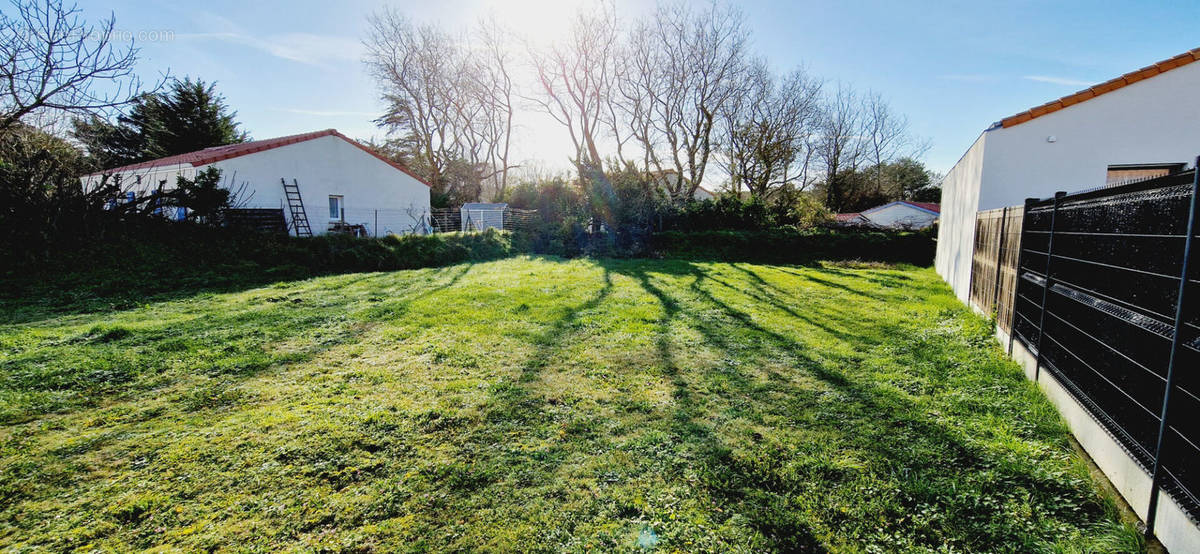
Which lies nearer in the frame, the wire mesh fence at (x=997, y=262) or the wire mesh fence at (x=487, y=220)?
the wire mesh fence at (x=997, y=262)

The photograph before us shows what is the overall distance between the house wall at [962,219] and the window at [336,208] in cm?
2002

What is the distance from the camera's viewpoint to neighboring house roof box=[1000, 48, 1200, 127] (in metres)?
7.69

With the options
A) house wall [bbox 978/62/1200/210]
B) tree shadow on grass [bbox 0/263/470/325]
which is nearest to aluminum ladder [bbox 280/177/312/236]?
tree shadow on grass [bbox 0/263/470/325]

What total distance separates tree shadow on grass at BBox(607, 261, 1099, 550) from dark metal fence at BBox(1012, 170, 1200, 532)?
1.68 feet

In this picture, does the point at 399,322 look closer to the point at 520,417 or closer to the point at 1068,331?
the point at 520,417

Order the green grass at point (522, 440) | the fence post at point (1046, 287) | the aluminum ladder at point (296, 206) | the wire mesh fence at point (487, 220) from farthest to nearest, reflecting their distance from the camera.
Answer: the wire mesh fence at point (487, 220)
the aluminum ladder at point (296, 206)
the fence post at point (1046, 287)
the green grass at point (522, 440)

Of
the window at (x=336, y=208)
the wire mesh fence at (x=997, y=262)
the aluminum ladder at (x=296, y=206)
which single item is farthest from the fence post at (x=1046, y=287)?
the window at (x=336, y=208)

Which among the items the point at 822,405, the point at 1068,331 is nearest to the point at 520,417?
the point at 822,405

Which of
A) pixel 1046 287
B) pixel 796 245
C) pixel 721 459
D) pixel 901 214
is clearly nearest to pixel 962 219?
pixel 1046 287

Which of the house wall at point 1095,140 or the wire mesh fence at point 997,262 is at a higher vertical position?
the house wall at point 1095,140

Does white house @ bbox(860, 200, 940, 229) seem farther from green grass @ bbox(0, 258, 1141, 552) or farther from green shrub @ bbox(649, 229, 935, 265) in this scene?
green grass @ bbox(0, 258, 1141, 552)

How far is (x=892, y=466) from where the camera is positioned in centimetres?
273

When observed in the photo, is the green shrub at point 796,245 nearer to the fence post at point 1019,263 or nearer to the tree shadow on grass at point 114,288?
the tree shadow on grass at point 114,288

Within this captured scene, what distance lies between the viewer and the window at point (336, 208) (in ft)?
61.7
